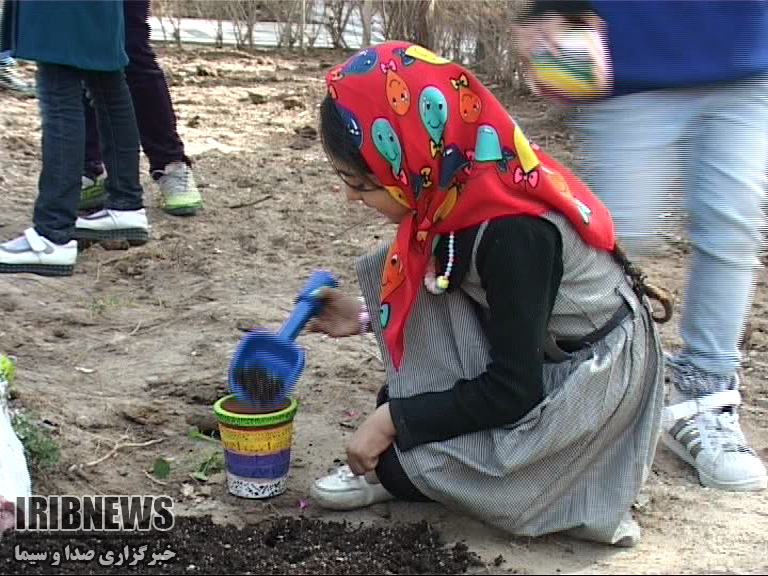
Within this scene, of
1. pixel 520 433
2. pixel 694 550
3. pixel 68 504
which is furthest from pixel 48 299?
pixel 694 550

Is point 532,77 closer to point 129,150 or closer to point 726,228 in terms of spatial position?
point 726,228

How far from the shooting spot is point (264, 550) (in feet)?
6.44

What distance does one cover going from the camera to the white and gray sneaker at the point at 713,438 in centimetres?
232

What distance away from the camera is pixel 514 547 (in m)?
2.07

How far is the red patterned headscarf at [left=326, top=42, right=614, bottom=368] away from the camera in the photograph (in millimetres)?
1913

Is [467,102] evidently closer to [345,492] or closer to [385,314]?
[385,314]

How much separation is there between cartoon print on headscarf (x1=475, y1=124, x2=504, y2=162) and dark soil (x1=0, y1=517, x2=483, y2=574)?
665 mm

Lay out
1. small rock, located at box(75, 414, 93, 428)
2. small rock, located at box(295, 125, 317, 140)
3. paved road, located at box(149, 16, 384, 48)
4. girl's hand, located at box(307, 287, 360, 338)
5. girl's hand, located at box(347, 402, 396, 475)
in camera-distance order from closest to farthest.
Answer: girl's hand, located at box(347, 402, 396, 475) → girl's hand, located at box(307, 287, 360, 338) → small rock, located at box(75, 414, 93, 428) → small rock, located at box(295, 125, 317, 140) → paved road, located at box(149, 16, 384, 48)

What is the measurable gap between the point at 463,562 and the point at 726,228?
2.90ft

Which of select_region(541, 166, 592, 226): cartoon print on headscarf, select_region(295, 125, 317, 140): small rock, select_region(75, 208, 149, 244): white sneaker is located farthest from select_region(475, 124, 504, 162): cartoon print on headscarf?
select_region(295, 125, 317, 140): small rock

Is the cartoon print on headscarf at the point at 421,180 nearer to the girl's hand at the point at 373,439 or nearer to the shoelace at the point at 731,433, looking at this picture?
the girl's hand at the point at 373,439

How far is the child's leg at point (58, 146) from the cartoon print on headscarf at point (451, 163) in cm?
194

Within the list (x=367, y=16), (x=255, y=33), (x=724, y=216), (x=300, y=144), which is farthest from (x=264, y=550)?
(x=255, y=33)

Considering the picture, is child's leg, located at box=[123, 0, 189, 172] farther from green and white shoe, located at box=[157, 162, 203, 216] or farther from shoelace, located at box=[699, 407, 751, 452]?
shoelace, located at box=[699, 407, 751, 452]
